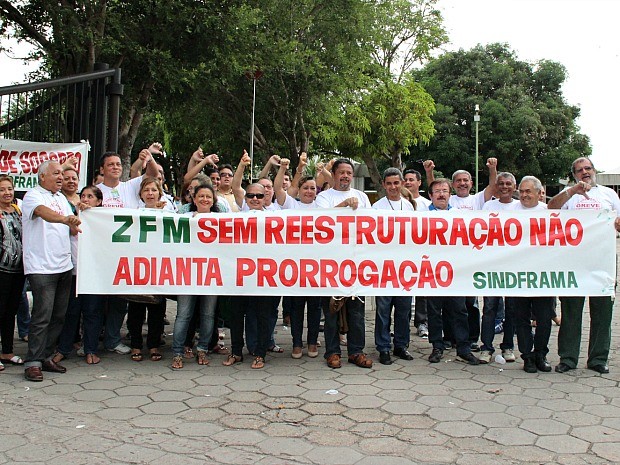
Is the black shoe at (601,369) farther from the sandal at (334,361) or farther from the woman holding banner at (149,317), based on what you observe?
the woman holding banner at (149,317)

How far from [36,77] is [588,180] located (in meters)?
12.5

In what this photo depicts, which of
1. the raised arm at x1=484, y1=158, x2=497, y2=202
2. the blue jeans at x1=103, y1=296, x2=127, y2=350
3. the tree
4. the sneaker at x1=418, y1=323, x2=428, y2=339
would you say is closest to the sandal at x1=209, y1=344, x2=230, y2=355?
the blue jeans at x1=103, y1=296, x2=127, y2=350

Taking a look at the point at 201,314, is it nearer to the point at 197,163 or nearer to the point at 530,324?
the point at 197,163

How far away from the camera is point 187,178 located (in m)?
6.88

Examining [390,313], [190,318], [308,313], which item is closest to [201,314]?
[190,318]

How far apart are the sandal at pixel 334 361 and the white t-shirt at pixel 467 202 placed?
2254 mm

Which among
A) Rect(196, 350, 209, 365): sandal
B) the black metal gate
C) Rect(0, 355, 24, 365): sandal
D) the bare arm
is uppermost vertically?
the black metal gate

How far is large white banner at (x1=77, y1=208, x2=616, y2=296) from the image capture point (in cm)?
598

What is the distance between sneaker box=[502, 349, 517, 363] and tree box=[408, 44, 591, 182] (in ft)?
106

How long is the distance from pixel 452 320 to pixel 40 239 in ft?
12.4

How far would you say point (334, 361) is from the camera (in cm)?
601

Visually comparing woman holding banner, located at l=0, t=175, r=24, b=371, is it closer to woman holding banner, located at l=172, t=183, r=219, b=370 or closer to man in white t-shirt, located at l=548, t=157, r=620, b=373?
woman holding banner, located at l=172, t=183, r=219, b=370

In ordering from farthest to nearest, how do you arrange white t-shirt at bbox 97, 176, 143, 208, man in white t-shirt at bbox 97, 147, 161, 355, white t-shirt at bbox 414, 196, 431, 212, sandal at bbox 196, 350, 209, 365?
white t-shirt at bbox 414, 196, 431, 212
white t-shirt at bbox 97, 176, 143, 208
man in white t-shirt at bbox 97, 147, 161, 355
sandal at bbox 196, 350, 209, 365

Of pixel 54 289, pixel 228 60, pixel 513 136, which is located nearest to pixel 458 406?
pixel 54 289
